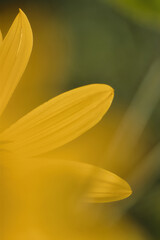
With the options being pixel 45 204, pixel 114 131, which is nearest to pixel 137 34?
pixel 114 131

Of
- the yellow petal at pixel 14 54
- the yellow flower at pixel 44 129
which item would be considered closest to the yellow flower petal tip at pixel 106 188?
the yellow flower at pixel 44 129

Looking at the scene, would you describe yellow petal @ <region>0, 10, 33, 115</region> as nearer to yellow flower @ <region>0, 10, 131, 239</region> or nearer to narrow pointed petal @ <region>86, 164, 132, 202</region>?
yellow flower @ <region>0, 10, 131, 239</region>

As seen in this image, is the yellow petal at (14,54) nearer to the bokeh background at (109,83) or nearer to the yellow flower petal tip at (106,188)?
the bokeh background at (109,83)

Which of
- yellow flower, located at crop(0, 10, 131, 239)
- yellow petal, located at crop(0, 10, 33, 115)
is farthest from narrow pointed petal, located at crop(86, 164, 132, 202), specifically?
yellow petal, located at crop(0, 10, 33, 115)

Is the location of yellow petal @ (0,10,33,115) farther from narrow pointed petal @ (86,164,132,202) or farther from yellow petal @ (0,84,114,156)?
narrow pointed petal @ (86,164,132,202)

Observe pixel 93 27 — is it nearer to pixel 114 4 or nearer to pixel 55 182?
pixel 114 4

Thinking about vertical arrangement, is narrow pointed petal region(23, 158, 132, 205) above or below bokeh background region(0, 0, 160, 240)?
below
